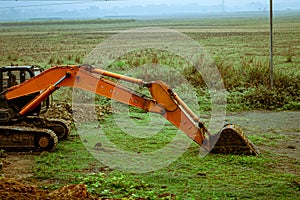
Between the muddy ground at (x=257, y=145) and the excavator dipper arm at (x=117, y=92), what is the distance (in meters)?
1.42

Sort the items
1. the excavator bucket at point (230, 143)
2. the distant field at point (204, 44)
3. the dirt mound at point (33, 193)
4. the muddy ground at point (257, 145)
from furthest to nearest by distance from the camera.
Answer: the distant field at point (204, 44) < the excavator bucket at point (230, 143) < the muddy ground at point (257, 145) < the dirt mound at point (33, 193)

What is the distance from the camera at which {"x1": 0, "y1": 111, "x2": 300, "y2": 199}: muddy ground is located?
7.93 meters

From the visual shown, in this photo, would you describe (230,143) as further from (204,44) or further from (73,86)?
(204,44)

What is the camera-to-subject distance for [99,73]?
1111cm

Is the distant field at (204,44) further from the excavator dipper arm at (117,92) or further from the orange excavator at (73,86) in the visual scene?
the excavator dipper arm at (117,92)

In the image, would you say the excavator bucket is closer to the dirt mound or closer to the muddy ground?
the muddy ground

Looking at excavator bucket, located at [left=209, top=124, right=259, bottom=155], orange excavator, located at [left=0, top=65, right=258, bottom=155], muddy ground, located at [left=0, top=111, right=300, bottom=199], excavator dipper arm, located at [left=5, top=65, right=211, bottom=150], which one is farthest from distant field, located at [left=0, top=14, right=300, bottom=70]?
excavator dipper arm, located at [left=5, top=65, right=211, bottom=150]

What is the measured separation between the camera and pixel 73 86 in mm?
11086

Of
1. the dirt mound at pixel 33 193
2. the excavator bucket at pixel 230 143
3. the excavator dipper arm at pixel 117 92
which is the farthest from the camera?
the excavator bucket at pixel 230 143

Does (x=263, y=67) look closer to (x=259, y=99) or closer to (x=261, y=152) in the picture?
(x=259, y=99)

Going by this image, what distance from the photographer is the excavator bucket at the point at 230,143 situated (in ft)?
35.7

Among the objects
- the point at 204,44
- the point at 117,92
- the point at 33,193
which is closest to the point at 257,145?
the point at 117,92

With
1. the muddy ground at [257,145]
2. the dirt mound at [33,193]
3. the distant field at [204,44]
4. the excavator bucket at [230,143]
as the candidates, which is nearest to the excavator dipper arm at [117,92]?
the excavator bucket at [230,143]

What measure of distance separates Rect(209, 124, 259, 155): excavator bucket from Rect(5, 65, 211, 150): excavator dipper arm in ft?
0.61
